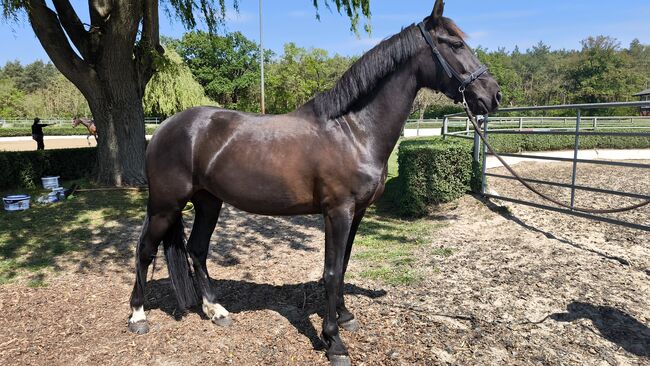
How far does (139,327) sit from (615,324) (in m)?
3.91

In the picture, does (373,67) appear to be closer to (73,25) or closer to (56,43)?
(56,43)

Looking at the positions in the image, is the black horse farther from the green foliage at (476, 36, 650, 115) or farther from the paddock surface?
the green foliage at (476, 36, 650, 115)

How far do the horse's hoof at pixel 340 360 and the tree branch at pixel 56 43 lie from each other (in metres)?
8.53

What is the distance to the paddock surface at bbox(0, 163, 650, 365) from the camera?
2.94 m

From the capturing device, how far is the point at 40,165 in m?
10.6

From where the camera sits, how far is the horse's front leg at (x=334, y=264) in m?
2.78

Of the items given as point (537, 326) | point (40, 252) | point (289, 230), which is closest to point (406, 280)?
point (537, 326)

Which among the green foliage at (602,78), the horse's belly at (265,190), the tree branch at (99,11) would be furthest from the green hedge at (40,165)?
the green foliage at (602,78)

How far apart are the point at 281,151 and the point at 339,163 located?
438 millimetres

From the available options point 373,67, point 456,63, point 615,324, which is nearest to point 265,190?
point 373,67

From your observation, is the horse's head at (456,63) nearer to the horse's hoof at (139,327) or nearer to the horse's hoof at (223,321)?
the horse's hoof at (223,321)

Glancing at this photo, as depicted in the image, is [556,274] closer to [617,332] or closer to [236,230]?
[617,332]

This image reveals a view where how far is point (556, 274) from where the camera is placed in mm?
4262

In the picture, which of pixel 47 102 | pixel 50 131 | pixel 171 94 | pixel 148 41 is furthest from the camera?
pixel 47 102
